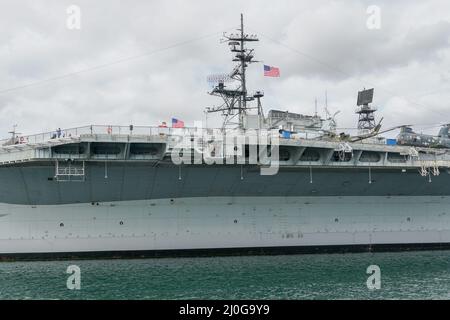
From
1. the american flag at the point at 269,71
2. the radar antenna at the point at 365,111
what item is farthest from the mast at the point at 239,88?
the radar antenna at the point at 365,111

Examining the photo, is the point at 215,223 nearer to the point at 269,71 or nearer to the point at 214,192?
the point at 214,192

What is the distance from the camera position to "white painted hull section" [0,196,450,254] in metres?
17.5

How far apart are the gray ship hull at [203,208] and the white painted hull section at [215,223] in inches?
1.6

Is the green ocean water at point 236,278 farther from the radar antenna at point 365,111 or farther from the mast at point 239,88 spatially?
the radar antenna at point 365,111

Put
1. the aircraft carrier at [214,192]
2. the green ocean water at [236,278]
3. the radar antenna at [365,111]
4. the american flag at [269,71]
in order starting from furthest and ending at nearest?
the radar antenna at [365,111], the american flag at [269,71], the aircraft carrier at [214,192], the green ocean water at [236,278]

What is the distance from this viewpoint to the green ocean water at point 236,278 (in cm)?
1243

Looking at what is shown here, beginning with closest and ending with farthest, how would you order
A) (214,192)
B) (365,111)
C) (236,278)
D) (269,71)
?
1. (236,278)
2. (214,192)
3. (269,71)
4. (365,111)

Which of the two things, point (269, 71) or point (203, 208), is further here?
point (269, 71)

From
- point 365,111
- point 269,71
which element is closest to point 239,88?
point 269,71

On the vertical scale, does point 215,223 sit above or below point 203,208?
below

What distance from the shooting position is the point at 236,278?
14438 mm

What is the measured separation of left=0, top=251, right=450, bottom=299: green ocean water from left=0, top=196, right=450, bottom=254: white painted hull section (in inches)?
31.3

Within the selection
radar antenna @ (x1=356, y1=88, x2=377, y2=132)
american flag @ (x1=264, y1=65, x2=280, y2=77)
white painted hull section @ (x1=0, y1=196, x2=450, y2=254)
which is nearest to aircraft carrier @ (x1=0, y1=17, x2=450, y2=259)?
white painted hull section @ (x1=0, y1=196, x2=450, y2=254)

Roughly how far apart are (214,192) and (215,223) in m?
1.37
